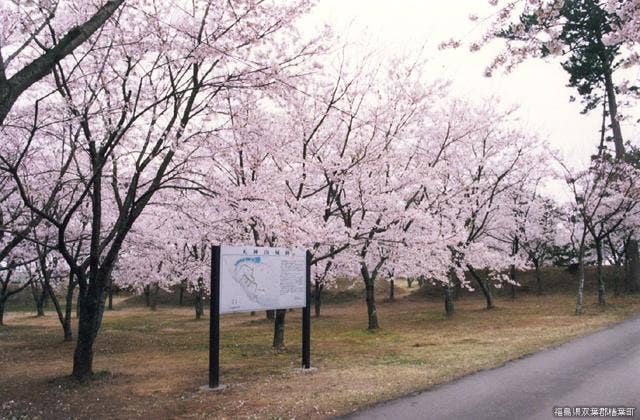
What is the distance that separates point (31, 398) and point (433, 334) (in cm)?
1293

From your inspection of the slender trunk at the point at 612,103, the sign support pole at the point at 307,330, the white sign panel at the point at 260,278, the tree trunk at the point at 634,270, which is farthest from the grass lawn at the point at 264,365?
the slender trunk at the point at 612,103

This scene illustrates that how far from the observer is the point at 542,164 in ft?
94.4

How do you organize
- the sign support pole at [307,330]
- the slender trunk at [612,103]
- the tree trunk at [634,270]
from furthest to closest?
the tree trunk at [634,270], the slender trunk at [612,103], the sign support pole at [307,330]

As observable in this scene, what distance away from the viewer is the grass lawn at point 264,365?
8.01m

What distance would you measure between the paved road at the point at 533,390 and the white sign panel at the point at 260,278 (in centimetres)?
362

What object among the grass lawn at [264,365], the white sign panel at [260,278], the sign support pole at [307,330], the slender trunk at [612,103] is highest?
the slender trunk at [612,103]

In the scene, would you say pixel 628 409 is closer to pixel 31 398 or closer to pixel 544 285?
pixel 31 398

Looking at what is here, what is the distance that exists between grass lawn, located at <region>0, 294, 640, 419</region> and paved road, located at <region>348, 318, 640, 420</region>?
508mm

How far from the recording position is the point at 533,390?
774 cm

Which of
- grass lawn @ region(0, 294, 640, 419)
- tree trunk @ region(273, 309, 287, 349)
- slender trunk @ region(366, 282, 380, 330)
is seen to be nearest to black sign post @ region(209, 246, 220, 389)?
grass lawn @ region(0, 294, 640, 419)

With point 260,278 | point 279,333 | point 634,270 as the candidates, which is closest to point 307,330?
point 260,278

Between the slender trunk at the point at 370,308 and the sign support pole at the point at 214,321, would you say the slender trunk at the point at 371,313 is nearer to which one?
the slender trunk at the point at 370,308

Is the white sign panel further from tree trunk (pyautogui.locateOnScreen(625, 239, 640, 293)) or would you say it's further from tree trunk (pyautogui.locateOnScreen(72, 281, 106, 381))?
tree trunk (pyautogui.locateOnScreen(625, 239, 640, 293))

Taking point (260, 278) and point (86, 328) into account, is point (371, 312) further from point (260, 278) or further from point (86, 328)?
point (86, 328)
